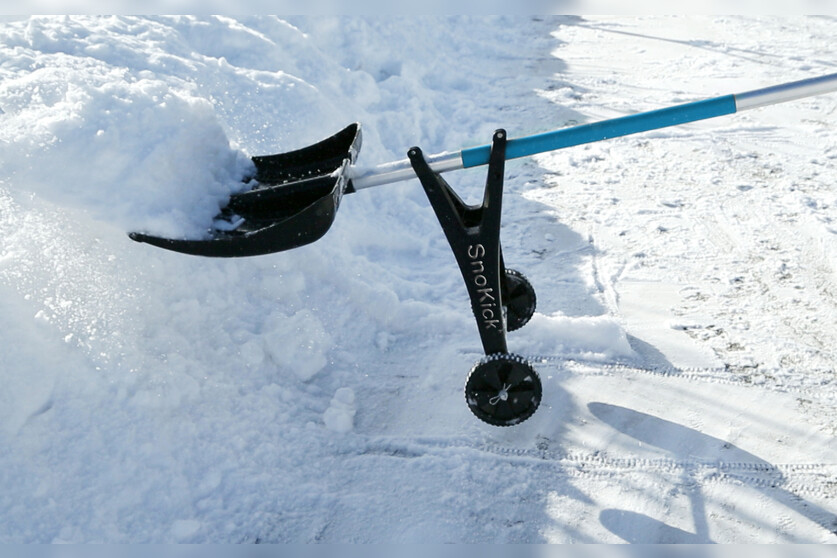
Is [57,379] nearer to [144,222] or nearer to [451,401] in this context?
[144,222]

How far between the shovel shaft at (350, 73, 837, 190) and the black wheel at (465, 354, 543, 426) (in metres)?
0.75

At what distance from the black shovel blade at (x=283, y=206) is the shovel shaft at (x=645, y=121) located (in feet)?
1.43

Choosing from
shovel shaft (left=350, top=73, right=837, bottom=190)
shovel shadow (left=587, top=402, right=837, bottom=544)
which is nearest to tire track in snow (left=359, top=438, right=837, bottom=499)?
shovel shadow (left=587, top=402, right=837, bottom=544)

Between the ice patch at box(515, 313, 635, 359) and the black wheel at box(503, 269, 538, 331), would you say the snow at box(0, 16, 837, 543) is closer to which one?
the ice patch at box(515, 313, 635, 359)

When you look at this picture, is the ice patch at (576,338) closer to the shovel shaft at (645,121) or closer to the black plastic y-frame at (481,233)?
the black plastic y-frame at (481,233)

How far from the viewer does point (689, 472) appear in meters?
2.66

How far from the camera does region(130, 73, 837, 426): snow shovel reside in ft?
8.32

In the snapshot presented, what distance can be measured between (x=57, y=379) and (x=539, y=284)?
234 centimetres

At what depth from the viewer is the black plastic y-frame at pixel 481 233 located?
256cm

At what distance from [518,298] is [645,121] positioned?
1015 millimetres

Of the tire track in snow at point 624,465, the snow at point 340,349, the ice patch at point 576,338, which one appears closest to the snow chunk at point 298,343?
the snow at point 340,349

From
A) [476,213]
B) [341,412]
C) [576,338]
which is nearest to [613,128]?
[476,213]

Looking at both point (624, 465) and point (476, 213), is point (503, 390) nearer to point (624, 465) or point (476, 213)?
point (624, 465)

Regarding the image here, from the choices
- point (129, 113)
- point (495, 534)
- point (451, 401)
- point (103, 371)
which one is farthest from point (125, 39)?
point (495, 534)
